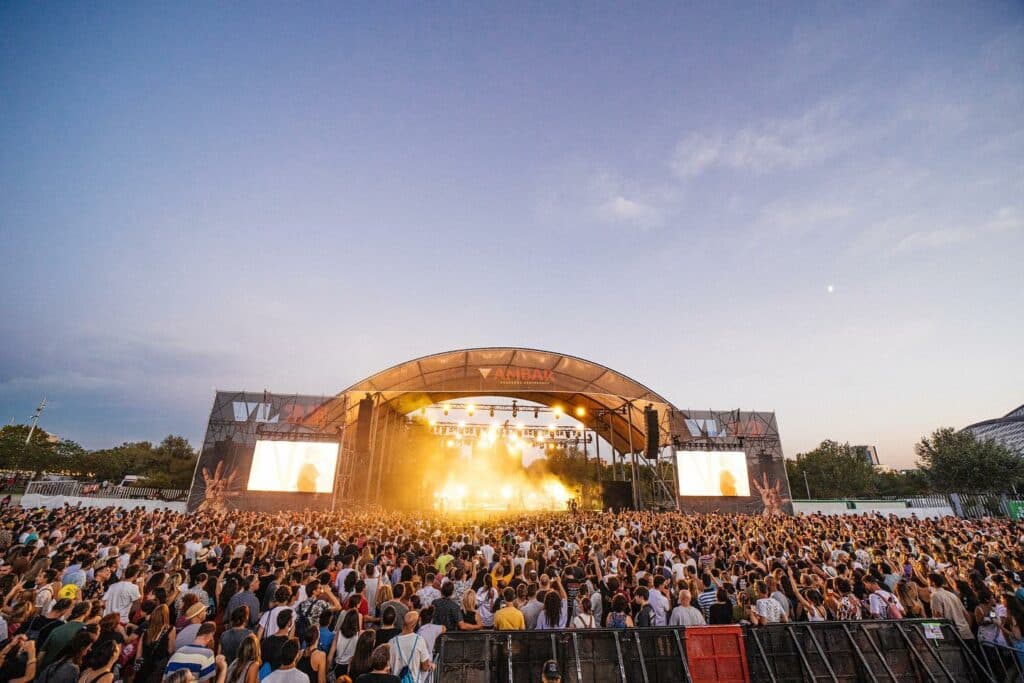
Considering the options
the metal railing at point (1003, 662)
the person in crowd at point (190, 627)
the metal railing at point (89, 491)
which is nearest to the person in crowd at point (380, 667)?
the person in crowd at point (190, 627)

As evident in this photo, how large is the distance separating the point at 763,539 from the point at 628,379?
11817mm

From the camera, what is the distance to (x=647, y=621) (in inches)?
223

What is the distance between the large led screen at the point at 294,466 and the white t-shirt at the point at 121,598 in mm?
17192

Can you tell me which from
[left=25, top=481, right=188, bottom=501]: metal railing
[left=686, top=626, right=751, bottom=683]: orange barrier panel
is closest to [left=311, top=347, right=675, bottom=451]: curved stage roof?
[left=25, top=481, right=188, bottom=501]: metal railing

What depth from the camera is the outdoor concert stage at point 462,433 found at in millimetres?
22328

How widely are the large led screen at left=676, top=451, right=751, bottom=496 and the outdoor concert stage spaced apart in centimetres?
6

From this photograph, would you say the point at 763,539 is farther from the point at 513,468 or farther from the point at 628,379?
the point at 513,468

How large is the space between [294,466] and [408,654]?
2107 centimetres

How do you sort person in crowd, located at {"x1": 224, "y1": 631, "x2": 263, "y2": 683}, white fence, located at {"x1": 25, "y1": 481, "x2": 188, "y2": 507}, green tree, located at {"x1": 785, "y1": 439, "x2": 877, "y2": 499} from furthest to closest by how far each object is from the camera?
green tree, located at {"x1": 785, "y1": 439, "x2": 877, "y2": 499}
white fence, located at {"x1": 25, "y1": 481, "x2": 188, "y2": 507}
person in crowd, located at {"x1": 224, "y1": 631, "x2": 263, "y2": 683}

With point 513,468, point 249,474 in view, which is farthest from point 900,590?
point 513,468

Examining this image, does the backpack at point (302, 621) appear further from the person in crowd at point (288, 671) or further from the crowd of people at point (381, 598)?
the person in crowd at point (288, 671)

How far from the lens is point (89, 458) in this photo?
49.9 meters

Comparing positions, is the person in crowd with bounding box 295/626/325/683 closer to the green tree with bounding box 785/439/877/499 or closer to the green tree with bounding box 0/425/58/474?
the green tree with bounding box 785/439/877/499

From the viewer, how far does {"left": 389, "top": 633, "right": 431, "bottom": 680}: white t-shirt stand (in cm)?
400
